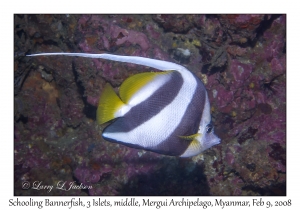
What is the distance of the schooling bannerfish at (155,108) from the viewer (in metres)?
1.72

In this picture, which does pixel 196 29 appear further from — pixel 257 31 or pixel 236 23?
pixel 257 31

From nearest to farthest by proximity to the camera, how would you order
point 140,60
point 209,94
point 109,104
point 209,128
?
point 140,60
point 109,104
point 209,128
point 209,94

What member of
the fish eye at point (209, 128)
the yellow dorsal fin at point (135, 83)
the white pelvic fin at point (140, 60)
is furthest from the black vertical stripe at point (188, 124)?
the yellow dorsal fin at point (135, 83)

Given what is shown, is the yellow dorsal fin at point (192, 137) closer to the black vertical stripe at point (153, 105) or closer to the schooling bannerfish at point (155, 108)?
the schooling bannerfish at point (155, 108)

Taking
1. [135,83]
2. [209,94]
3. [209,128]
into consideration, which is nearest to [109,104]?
[135,83]

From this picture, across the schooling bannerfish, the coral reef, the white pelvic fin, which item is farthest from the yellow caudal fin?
the coral reef

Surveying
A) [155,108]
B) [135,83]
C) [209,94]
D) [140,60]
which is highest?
[140,60]

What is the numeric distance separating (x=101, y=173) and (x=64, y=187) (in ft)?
3.84

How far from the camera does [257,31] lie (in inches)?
143

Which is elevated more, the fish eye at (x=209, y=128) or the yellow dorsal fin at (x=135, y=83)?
the yellow dorsal fin at (x=135, y=83)

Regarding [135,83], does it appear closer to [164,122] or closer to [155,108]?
[155,108]

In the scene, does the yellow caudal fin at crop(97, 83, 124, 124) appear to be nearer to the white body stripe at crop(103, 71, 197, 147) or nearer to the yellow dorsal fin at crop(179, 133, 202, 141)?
the white body stripe at crop(103, 71, 197, 147)

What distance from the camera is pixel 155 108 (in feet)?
5.66

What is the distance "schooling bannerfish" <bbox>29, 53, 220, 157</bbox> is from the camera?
1.72 m
